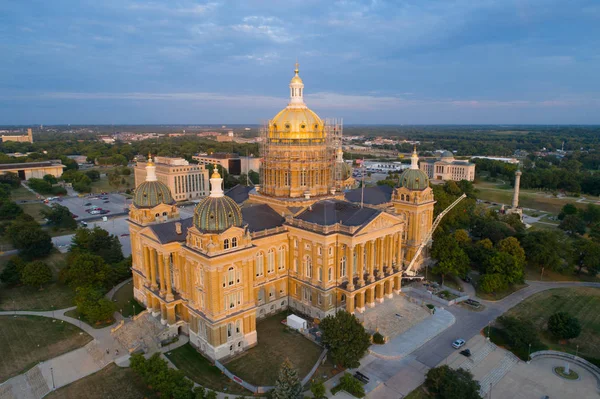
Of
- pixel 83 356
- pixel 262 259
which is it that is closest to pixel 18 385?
pixel 83 356

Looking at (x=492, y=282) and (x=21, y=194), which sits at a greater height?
(x=21, y=194)

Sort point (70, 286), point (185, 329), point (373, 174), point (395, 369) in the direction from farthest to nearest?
point (373, 174), point (70, 286), point (185, 329), point (395, 369)

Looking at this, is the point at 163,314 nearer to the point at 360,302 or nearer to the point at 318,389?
the point at 318,389

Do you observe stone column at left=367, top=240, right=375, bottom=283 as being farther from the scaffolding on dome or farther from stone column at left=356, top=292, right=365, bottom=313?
the scaffolding on dome

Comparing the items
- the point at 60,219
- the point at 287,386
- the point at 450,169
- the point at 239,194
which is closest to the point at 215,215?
the point at 287,386

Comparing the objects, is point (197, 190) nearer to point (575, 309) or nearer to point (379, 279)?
point (379, 279)

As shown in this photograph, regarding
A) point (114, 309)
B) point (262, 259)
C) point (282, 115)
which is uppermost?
point (282, 115)

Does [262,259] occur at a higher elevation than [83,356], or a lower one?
higher
